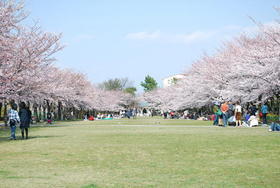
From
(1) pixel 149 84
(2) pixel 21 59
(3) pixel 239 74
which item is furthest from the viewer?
(1) pixel 149 84

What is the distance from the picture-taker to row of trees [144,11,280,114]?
110 feet

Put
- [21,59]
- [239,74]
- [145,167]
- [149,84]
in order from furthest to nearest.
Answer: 1. [149,84]
2. [239,74]
3. [21,59]
4. [145,167]

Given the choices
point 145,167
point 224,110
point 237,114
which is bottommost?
point 145,167

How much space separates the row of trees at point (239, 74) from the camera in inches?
1320

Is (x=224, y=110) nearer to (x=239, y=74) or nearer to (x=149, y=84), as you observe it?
(x=239, y=74)

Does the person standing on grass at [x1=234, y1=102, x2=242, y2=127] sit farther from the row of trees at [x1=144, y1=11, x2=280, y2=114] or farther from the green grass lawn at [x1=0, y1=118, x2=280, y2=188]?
the green grass lawn at [x1=0, y1=118, x2=280, y2=188]

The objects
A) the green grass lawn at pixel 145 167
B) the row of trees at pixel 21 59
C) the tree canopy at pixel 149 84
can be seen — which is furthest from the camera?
the tree canopy at pixel 149 84

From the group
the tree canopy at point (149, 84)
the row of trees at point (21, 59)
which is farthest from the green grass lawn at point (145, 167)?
the tree canopy at point (149, 84)

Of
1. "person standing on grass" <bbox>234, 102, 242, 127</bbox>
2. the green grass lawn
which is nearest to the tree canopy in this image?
"person standing on grass" <bbox>234, 102, 242, 127</bbox>

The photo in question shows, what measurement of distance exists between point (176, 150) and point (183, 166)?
3.73m

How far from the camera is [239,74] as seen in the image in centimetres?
3978

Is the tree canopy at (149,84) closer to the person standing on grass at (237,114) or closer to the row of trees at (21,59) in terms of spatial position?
the row of trees at (21,59)

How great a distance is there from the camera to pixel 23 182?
8812 millimetres

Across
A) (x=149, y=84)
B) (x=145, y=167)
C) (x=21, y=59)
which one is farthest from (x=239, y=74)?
(x=149, y=84)
